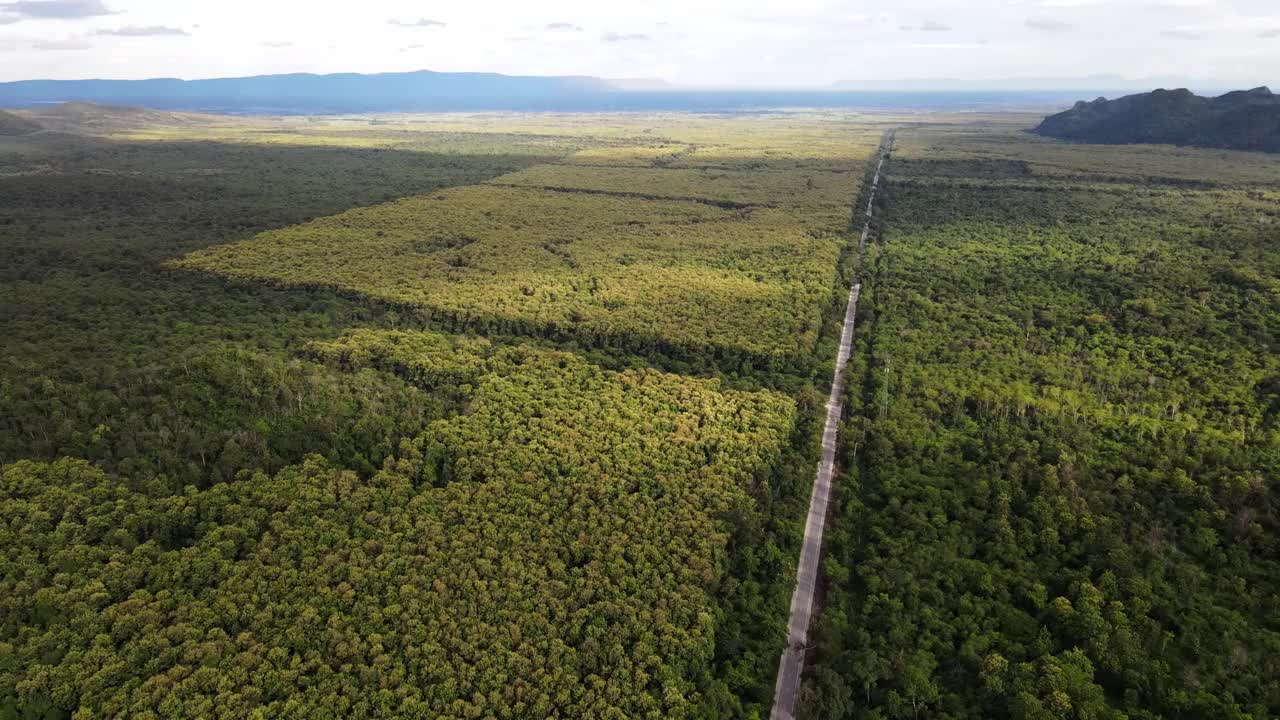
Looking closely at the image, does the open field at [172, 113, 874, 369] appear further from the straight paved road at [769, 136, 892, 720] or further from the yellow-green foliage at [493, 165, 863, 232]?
the straight paved road at [769, 136, 892, 720]

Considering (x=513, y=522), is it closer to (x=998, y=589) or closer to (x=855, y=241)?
(x=998, y=589)

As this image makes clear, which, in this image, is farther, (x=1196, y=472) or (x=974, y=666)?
(x=1196, y=472)

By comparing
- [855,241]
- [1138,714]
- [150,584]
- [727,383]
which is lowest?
[1138,714]

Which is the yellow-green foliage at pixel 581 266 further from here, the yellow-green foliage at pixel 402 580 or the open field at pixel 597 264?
the yellow-green foliage at pixel 402 580

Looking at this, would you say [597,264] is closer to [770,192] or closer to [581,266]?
[581,266]

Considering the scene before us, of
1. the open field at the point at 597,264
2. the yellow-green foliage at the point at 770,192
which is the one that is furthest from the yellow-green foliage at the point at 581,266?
the yellow-green foliage at the point at 770,192

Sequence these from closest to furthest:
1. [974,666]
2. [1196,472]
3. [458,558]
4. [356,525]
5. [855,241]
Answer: [974,666], [458,558], [356,525], [1196,472], [855,241]

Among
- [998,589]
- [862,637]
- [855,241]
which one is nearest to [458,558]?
[862,637]

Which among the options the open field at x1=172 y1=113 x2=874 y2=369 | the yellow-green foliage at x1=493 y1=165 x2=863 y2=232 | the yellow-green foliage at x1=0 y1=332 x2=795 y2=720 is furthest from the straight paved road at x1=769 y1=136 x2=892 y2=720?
the yellow-green foliage at x1=493 y1=165 x2=863 y2=232
